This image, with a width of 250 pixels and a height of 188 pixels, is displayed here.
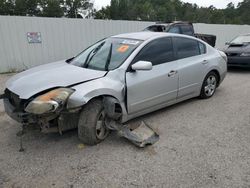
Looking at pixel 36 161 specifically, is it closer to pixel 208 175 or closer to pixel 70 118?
pixel 70 118

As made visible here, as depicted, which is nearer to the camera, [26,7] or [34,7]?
[26,7]

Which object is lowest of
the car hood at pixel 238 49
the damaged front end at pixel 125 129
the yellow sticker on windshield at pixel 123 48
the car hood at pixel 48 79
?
the damaged front end at pixel 125 129

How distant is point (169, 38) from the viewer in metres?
5.08

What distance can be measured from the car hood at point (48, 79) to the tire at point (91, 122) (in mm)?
409

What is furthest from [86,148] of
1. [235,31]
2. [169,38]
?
[235,31]

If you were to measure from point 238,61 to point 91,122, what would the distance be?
7202 mm

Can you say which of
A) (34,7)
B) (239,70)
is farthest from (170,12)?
(239,70)

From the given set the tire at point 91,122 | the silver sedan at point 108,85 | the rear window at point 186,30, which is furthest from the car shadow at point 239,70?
the tire at point 91,122

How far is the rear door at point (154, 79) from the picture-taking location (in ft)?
14.0

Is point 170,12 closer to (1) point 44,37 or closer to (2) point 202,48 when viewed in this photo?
(1) point 44,37

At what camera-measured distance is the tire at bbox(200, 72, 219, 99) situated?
19.3 feet

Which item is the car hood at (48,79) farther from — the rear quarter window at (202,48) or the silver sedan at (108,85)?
the rear quarter window at (202,48)

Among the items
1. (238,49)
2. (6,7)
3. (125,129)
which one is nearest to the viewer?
(125,129)

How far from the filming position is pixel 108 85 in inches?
154
